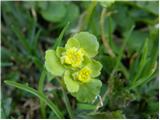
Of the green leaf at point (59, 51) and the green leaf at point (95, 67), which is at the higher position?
the green leaf at point (59, 51)

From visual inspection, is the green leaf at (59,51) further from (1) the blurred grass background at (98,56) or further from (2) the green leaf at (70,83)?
(1) the blurred grass background at (98,56)

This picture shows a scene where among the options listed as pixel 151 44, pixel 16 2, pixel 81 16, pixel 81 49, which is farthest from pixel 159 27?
pixel 16 2

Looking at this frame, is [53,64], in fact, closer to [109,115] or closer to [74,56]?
[74,56]

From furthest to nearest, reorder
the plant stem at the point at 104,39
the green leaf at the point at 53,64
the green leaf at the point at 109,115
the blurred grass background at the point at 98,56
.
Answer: the plant stem at the point at 104,39, the blurred grass background at the point at 98,56, the green leaf at the point at 109,115, the green leaf at the point at 53,64

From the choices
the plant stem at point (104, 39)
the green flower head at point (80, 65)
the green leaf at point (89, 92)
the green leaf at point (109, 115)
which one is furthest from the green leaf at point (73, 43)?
the plant stem at point (104, 39)

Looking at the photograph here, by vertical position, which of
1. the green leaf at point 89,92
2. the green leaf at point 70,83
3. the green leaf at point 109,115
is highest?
the green leaf at point 70,83

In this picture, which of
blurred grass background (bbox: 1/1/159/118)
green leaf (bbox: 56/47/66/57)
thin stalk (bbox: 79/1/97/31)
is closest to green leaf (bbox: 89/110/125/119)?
blurred grass background (bbox: 1/1/159/118)

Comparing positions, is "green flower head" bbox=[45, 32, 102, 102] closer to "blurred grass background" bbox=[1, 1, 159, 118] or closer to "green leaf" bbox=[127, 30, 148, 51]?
"blurred grass background" bbox=[1, 1, 159, 118]
